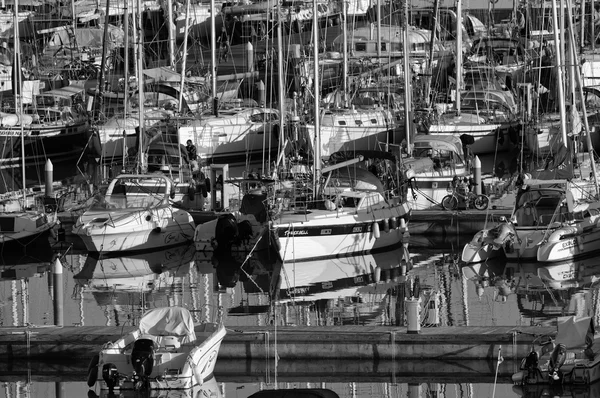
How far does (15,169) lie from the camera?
54.4 metres

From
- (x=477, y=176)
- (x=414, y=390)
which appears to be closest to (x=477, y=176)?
(x=477, y=176)

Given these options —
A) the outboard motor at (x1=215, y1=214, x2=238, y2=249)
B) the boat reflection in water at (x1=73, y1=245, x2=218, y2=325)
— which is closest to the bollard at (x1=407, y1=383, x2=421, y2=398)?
the boat reflection in water at (x1=73, y1=245, x2=218, y2=325)

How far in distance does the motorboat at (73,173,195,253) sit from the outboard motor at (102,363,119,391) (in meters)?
13.3

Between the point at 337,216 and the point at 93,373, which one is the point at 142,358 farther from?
the point at 337,216

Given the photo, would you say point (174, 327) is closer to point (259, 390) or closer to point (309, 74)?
point (259, 390)

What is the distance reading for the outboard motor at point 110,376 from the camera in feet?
81.9

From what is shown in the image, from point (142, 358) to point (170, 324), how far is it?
4.38 ft

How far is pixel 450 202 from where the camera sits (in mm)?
40531

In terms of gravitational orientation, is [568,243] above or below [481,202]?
below

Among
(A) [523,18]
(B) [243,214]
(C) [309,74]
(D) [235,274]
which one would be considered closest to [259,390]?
(D) [235,274]

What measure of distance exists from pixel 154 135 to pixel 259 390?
1038 inches

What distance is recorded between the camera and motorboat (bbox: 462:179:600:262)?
35.7m

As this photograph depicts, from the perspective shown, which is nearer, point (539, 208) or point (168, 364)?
point (168, 364)

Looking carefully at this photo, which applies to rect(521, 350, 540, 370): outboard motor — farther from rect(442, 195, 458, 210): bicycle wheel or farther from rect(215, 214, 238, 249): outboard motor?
rect(442, 195, 458, 210): bicycle wheel
